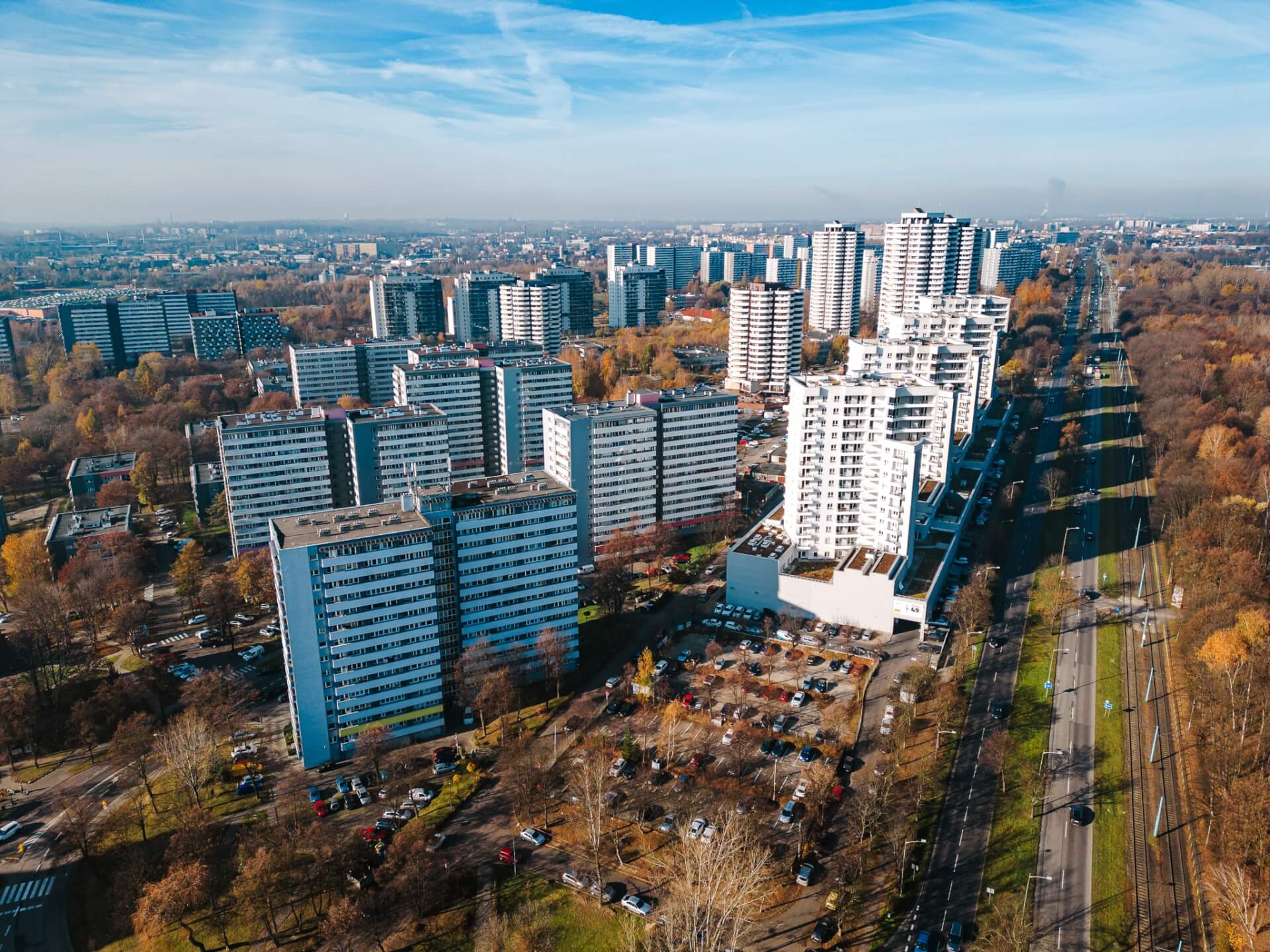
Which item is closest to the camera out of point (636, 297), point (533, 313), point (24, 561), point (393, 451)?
point (24, 561)

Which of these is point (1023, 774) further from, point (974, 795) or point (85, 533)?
point (85, 533)

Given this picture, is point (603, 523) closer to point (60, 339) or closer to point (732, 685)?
point (732, 685)

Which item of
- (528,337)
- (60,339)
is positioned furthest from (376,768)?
(60,339)

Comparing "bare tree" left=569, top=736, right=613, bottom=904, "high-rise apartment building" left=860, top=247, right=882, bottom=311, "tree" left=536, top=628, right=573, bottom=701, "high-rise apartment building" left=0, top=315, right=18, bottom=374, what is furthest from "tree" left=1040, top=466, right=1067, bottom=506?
"high-rise apartment building" left=0, top=315, right=18, bottom=374

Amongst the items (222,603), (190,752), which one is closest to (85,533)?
(222,603)

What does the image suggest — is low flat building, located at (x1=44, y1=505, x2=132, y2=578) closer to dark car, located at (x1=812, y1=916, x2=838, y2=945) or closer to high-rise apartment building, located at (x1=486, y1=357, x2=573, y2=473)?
high-rise apartment building, located at (x1=486, y1=357, x2=573, y2=473)

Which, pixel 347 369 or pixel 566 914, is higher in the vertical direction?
pixel 347 369
